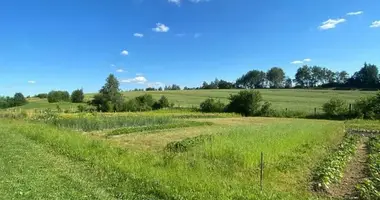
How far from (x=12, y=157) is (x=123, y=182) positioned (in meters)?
5.40

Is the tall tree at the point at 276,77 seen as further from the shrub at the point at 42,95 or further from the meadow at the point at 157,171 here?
the meadow at the point at 157,171

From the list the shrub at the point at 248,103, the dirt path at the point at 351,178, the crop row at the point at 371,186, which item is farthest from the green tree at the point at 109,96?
the crop row at the point at 371,186

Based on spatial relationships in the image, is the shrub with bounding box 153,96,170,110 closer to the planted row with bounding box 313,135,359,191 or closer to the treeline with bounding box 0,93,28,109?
the treeline with bounding box 0,93,28,109

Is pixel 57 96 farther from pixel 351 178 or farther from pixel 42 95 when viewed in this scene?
pixel 351 178

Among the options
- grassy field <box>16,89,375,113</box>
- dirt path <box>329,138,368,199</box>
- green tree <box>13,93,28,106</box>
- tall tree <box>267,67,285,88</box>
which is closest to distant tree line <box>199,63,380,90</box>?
tall tree <box>267,67,285,88</box>

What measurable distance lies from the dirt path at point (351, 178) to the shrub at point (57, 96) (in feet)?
334

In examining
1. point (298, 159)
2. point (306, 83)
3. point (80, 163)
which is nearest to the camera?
point (80, 163)

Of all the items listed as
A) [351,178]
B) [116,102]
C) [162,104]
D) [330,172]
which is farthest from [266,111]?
[330,172]

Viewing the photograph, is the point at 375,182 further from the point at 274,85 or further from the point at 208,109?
the point at 274,85

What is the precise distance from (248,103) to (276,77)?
304 feet

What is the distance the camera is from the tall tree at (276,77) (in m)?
146

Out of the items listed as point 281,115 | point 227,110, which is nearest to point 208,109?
point 227,110

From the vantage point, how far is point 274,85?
14688 cm

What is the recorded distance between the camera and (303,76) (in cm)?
14025
